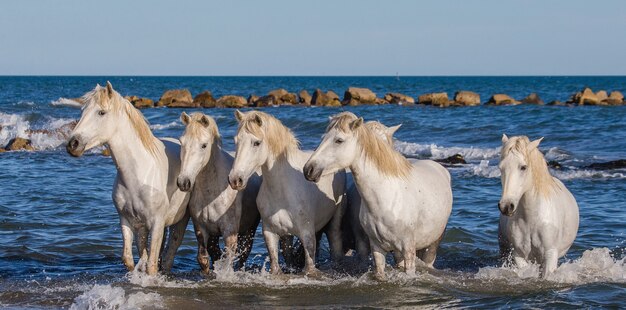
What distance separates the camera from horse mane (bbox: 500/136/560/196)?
7.59 metres

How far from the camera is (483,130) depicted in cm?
2770

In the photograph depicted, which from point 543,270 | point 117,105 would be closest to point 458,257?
point 543,270

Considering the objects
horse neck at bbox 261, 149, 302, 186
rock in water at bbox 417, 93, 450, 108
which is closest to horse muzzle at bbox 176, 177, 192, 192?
horse neck at bbox 261, 149, 302, 186

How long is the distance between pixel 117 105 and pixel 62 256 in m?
3.24

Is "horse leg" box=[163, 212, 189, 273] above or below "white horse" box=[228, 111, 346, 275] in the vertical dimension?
below

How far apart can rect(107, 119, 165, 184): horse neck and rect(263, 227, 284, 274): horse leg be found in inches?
47.6

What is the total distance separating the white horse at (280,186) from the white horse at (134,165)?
2.67 ft

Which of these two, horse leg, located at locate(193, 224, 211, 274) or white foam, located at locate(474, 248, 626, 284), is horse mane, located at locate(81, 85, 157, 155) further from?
white foam, located at locate(474, 248, 626, 284)

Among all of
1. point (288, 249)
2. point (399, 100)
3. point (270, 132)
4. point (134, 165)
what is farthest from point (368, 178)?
point (399, 100)

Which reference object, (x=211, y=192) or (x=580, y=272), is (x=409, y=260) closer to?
(x=580, y=272)

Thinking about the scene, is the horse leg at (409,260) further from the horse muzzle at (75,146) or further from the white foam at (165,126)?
the white foam at (165,126)

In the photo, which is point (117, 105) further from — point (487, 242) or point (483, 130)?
point (483, 130)

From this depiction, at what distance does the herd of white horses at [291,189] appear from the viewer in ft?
24.8

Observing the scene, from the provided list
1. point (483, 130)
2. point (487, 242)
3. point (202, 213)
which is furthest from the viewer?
point (483, 130)
